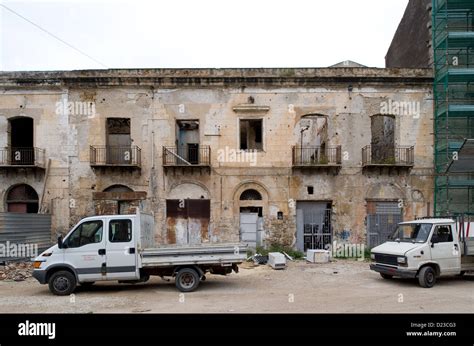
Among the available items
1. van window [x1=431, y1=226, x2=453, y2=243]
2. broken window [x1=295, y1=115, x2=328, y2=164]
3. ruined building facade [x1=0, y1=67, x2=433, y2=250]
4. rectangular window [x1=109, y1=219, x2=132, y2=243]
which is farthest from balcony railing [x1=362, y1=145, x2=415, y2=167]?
rectangular window [x1=109, y1=219, x2=132, y2=243]

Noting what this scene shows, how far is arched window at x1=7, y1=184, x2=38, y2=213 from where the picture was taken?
19.4 m

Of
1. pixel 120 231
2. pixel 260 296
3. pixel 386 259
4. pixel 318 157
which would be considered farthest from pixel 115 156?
pixel 386 259

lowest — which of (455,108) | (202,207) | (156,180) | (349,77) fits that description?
(202,207)

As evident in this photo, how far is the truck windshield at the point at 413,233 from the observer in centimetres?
1187

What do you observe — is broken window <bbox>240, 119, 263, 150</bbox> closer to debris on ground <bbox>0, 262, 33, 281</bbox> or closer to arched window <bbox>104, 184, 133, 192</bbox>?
arched window <bbox>104, 184, 133, 192</bbox>

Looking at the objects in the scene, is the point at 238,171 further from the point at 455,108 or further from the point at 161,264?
the point at 455,108

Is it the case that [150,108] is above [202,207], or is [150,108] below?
above

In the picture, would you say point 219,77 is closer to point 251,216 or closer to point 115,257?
point 251,216

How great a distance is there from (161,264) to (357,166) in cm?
1205

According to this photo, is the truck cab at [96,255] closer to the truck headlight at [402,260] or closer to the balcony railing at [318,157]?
the truck headlight at [402,260]

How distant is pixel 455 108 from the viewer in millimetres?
17797

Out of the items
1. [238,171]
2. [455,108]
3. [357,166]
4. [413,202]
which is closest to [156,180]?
[238,171]

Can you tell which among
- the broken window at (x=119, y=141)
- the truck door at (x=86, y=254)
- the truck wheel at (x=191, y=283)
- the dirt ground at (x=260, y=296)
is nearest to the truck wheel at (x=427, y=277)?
the dirt ground at (x=260, y=296)

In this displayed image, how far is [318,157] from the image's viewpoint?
20.0 metres
